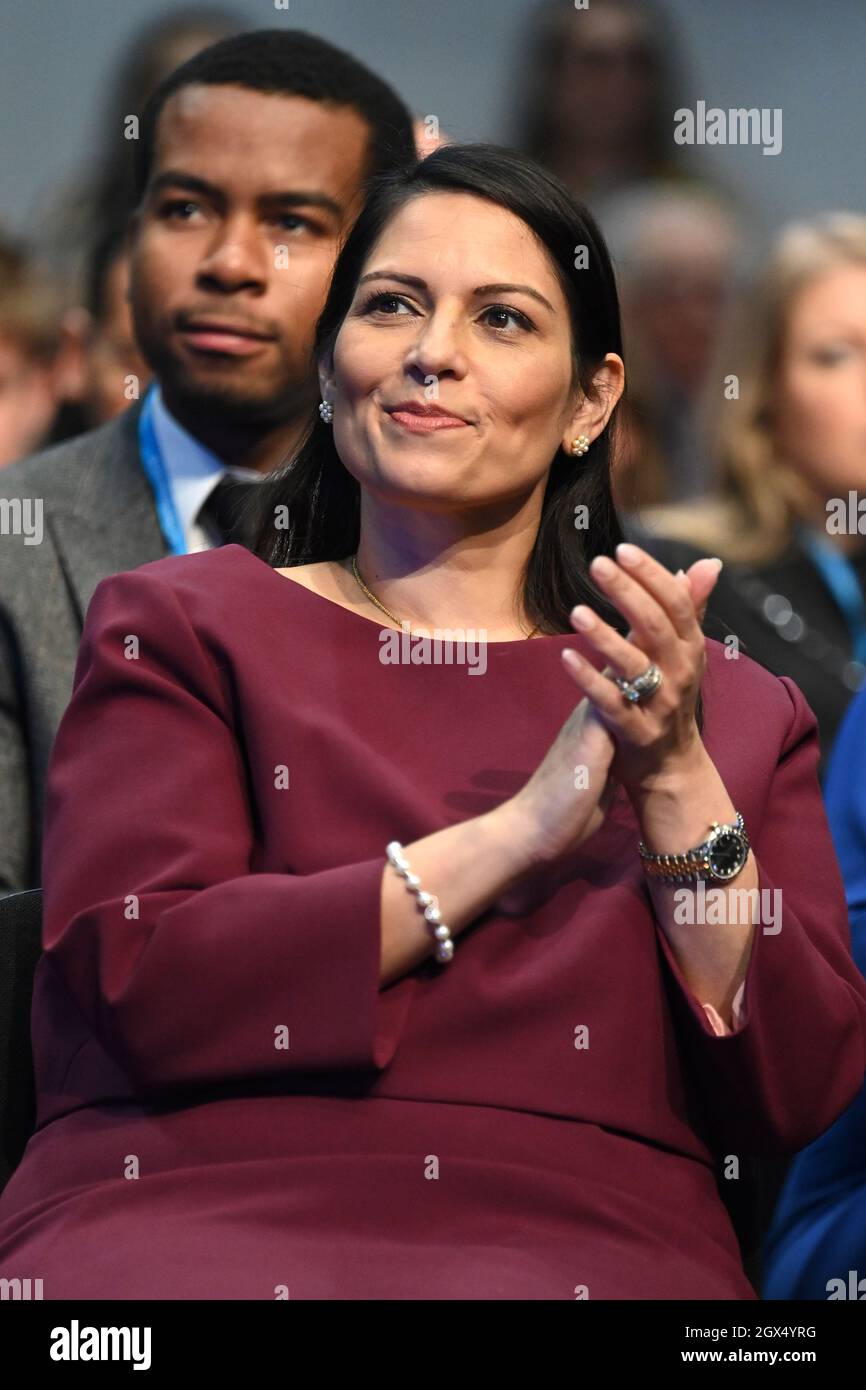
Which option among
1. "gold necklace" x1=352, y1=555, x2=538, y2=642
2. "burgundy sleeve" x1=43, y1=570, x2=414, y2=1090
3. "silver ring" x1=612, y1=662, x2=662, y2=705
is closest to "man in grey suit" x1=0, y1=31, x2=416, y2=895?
"gold necklace" x1=352, y1=555, x2=538, y2=642

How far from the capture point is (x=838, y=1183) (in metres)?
2.65

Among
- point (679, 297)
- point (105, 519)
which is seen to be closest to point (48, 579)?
point (105, 519)

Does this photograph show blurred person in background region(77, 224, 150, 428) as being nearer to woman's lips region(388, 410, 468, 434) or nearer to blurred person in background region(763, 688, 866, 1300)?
blurred person in background region(763, 688, 866, 1300)

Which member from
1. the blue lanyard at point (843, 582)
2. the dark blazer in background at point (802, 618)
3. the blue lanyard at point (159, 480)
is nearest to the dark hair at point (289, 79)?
the blue lanyard at point (159, 480)

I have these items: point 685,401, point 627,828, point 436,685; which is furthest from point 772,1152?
point 685,401

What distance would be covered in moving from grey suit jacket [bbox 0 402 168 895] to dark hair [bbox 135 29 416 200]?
49cm

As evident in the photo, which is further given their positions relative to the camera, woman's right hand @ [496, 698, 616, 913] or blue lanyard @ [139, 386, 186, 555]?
blue lanyard @ [139, 386, 186, 555]

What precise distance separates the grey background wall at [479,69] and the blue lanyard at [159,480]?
1.48 m

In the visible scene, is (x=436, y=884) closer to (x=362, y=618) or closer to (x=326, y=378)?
(x=362, y=618)

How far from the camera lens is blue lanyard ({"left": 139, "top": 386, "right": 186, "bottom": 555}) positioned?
123 inches

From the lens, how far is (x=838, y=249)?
4375 millimetres

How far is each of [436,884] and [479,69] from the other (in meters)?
3.34

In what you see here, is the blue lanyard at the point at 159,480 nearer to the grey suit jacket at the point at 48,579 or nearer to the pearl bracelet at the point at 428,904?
the grey suit jacket at the point at 48,579

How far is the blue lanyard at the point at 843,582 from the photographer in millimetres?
4141
